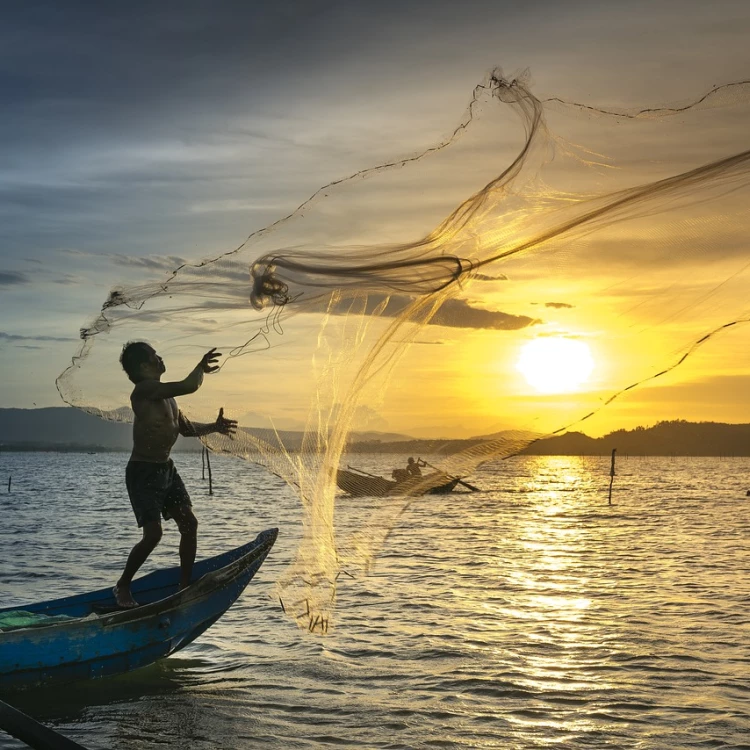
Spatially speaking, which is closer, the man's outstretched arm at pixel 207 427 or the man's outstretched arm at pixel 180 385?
the man's outstretched arm at pixel 180 385

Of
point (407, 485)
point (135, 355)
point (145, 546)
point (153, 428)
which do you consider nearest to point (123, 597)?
point (145, 546)

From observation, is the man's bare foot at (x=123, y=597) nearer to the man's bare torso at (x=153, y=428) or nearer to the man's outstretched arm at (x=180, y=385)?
the man's bare torso at (x=153, y=428)

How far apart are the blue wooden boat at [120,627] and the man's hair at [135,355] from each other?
256 cm

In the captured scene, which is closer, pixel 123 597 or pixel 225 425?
pixel 225 425

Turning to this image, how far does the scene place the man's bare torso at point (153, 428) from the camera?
851 centimetres

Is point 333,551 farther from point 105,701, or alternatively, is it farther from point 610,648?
point 610,648

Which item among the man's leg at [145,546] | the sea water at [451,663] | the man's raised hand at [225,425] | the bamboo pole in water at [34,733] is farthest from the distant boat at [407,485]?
the bamboo pole in water at [34,733]

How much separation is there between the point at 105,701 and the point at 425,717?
3257mm

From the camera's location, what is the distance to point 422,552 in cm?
2336

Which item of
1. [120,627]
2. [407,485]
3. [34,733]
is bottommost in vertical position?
[120,627]

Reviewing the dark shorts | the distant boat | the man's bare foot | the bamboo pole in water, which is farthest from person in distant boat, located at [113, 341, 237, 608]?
the bamboo pole in water

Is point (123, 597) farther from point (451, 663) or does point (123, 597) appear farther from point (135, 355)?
point (451, 663)

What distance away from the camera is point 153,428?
861 cm

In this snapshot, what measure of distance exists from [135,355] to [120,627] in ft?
9.39
